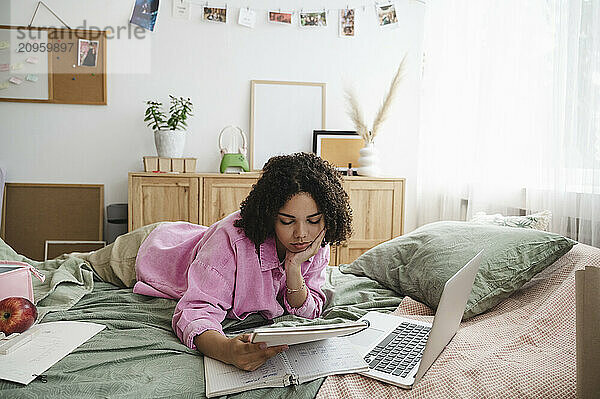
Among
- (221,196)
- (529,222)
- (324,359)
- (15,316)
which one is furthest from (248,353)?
(221,196)

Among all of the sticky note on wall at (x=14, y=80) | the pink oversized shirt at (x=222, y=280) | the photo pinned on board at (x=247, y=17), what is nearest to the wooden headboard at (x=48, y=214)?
the sticky note on wall at (x=14, y=80)

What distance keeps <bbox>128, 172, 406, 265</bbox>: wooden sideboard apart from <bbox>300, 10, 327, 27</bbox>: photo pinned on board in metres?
1.12

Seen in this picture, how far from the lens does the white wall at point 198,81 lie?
11.3 ft

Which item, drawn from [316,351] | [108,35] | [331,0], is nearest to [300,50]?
[331,0]

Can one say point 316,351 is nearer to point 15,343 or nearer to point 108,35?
point 15,343

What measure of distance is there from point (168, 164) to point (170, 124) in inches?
10.6

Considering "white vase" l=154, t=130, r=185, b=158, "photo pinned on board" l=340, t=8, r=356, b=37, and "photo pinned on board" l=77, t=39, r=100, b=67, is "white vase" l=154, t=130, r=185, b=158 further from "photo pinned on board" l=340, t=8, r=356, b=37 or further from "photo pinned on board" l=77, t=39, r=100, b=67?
"photo pinned on board" l=340, t=8, r=356, b=37

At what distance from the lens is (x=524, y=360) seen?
1.22 metres

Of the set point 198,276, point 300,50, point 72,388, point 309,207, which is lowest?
point 72,388

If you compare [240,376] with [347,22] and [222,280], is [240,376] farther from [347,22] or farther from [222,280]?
[347,22]

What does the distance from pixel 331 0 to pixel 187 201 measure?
169 centimetres

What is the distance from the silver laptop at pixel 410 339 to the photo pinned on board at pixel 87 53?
2.75 meters

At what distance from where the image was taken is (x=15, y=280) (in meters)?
1.49

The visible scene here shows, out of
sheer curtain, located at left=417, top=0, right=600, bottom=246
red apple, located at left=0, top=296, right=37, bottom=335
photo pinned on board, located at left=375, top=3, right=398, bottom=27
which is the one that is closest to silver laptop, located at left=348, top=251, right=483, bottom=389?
red apple, located at left=0, top=296, right=37, bottom=335
